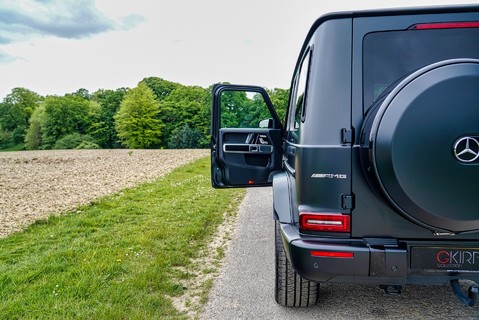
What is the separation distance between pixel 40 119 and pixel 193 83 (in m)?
29.8

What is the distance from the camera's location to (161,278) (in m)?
3.15

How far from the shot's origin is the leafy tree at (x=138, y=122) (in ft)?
171

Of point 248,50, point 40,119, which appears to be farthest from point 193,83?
point 248,50

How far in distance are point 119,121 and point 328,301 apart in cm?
5502

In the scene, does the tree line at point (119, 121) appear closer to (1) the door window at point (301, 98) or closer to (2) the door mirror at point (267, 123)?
(2) the door mirror at point (267, 123)

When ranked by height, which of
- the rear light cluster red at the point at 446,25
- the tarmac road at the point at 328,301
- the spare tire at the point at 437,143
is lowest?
the tarmac road at the point at 328,301

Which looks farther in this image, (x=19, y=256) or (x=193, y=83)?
(x=193, y=83)

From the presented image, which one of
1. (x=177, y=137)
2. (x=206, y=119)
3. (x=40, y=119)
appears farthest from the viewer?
(x=40, y=119)

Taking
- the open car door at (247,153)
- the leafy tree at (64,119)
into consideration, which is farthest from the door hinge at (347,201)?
the leafy tree at (64,119)

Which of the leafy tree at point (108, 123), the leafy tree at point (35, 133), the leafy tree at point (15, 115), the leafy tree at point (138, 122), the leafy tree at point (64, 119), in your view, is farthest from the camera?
the leafy tree at point (15, 115)

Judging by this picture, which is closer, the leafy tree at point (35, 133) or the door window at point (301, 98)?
the door window at point (301, 98)

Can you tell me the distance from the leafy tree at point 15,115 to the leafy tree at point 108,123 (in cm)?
1651

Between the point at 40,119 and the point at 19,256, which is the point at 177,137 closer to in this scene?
the point at 40,119

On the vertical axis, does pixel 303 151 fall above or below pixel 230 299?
above
